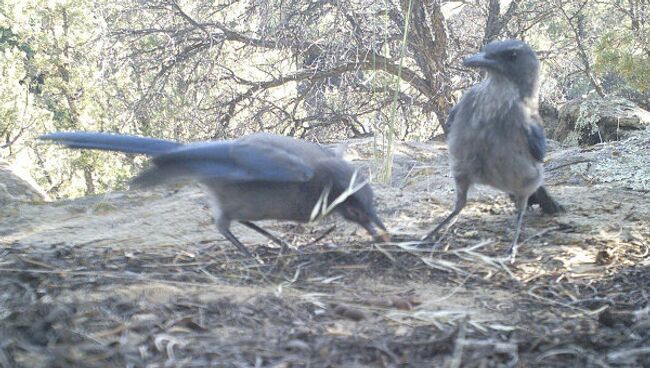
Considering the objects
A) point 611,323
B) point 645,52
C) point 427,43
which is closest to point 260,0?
point 427,43

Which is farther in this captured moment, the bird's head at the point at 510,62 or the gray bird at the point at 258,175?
the bird's head at the point at 510,62

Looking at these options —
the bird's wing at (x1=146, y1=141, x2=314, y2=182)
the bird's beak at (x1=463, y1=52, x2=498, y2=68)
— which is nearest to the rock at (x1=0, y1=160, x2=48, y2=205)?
the bird's wing at (x1=146, y1=141, x2=314, y2=182)

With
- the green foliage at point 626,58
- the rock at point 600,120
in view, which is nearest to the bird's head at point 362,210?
the rock at point 600,120

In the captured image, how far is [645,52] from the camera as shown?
725cm

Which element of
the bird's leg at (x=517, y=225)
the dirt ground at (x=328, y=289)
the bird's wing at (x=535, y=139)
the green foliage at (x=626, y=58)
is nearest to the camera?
the dirt ground at (x=328, y=289)

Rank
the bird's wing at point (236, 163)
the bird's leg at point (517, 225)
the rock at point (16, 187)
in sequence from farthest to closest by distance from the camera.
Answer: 1. the rock at point (16, 187)
2. the bird's leg at point (517, 225)
3. the bird's wing at point (236, 163)

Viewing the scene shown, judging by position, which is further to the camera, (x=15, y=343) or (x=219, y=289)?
(x=219, y=289)

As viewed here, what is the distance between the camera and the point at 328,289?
287 cm

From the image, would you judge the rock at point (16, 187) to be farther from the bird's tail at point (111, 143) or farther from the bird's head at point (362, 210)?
the bird's head at point (362, 210)

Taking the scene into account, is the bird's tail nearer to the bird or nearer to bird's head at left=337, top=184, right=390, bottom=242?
bird's head at left=337, top=184, right=390, bottom=242

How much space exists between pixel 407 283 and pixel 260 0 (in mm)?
6831

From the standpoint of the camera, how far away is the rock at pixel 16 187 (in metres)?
4.95

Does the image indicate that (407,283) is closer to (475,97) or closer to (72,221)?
(475,97)

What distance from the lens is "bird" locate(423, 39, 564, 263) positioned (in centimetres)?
362
